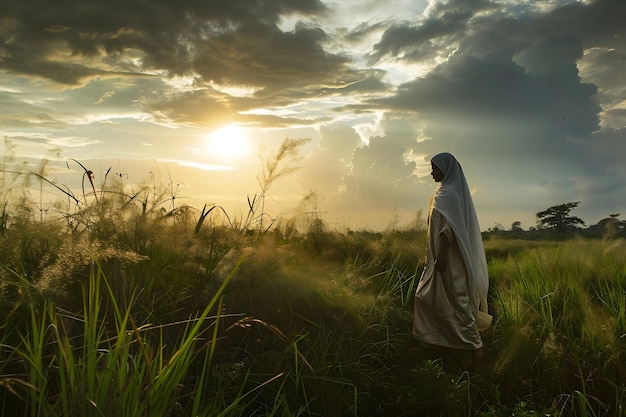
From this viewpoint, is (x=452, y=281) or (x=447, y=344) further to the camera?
(x=452, y=281)

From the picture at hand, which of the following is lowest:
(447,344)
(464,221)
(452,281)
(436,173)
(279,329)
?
(447,344)

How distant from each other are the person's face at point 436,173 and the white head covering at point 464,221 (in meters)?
0.03

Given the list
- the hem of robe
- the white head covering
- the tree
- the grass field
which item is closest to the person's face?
the white head covering

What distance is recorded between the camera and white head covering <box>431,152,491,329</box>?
6148mm

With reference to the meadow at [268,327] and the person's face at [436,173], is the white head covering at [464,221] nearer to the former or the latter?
the person's face at [436,173]

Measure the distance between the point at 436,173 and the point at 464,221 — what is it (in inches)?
25.4

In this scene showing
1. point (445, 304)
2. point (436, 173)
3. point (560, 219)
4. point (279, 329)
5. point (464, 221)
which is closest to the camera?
point (279, 329)

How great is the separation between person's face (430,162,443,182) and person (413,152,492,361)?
12 centimetres

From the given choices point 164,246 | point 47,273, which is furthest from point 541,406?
point 47,273

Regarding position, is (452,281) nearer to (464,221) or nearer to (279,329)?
(464,221)

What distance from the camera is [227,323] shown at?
4.52m

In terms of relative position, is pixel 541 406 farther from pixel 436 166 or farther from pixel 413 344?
pixel 436 166

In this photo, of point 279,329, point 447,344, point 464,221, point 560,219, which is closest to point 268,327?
point 279,329

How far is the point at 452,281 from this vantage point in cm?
613
